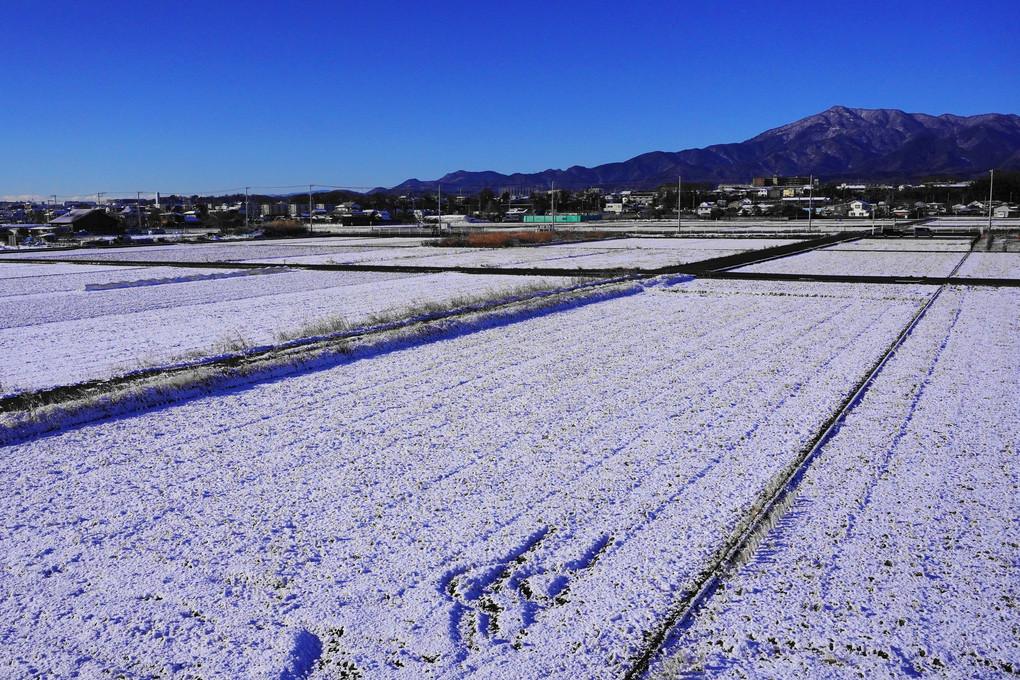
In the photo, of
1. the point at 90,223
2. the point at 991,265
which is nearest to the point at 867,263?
the point at 991,265

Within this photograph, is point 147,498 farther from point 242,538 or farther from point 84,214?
point 84,214

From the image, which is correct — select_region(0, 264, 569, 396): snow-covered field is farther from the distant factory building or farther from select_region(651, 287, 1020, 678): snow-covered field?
the distant factory building

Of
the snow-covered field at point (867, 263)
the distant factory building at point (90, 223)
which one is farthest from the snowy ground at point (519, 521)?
the distant factory building at point (90, 223)

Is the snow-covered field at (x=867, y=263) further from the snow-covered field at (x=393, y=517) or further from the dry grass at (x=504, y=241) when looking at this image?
the dry grass at (x=504, y=241)

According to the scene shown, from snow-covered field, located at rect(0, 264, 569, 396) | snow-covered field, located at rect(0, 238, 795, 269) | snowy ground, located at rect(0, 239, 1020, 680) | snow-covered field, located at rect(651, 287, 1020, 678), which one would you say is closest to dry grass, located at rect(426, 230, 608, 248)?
snow-covered field, located at rect(0, 238, 795, 269)

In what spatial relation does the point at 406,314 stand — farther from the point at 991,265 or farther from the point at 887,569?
the point at 991,265

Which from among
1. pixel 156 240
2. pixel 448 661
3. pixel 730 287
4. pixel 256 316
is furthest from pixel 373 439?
pixel 156 240
